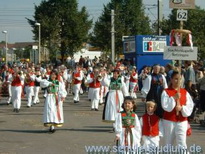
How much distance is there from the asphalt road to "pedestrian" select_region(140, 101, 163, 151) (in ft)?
8.63

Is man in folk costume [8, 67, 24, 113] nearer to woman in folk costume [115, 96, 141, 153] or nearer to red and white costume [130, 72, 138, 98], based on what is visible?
red and white costume [130, 72, 138, 98]

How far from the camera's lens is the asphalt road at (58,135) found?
445 inches

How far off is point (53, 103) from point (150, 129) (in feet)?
20.1

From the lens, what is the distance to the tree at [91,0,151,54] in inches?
2111

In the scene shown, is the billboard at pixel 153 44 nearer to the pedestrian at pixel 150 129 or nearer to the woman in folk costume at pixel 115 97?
the woman in folk costume at pixel 115 97

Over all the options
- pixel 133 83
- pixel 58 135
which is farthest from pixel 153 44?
pixel 58 135

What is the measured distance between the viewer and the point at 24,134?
533 inches

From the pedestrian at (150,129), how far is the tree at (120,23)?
43.0 meters

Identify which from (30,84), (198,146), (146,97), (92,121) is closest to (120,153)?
(198,146)

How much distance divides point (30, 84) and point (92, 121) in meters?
6.97

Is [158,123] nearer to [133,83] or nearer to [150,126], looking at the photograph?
[150,126]

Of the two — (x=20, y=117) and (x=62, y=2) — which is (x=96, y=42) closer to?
(x=62, y=2)

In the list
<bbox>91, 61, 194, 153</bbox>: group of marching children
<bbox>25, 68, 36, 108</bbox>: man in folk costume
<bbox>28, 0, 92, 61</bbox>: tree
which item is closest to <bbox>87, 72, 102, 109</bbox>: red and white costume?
<bbox>25, 68, 36, 108</bbox>: man in folk costume

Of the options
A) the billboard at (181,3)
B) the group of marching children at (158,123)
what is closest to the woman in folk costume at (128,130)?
the group of marching children at (158,123)
